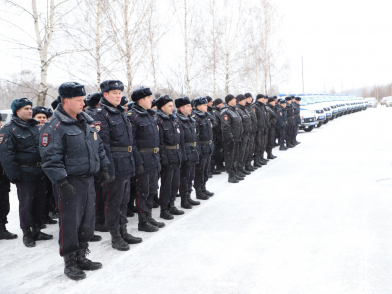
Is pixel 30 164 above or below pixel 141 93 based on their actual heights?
below

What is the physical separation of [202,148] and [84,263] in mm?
3623

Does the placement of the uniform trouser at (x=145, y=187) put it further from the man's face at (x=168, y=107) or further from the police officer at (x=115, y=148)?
the man's face at (x=168, y=107)

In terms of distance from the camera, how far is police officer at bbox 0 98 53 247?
4469 mm

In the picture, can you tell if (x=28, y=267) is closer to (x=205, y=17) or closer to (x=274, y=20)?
(x=205, y=17)

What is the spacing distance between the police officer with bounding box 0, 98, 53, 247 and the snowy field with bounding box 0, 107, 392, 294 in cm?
42

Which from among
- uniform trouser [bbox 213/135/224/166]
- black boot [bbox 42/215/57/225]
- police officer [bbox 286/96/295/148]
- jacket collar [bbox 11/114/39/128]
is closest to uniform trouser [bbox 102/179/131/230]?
jacket collar [bbox 11/114/39/128]

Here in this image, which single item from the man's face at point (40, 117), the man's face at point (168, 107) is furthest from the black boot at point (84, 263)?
the man's face at point (168, 107)

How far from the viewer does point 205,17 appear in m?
23.0

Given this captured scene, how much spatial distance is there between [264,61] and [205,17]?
10.2 metres

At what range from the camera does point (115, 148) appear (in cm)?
436

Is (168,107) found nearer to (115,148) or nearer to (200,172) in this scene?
(115,148)

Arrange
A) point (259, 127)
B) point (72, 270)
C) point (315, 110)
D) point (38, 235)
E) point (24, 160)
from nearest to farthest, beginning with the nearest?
1. point (72, 270)
2. point (24, 160)
3. point (38, 235)
4. point (259, 127)
5. point (315, 110)

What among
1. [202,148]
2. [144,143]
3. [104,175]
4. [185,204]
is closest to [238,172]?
[202,148]

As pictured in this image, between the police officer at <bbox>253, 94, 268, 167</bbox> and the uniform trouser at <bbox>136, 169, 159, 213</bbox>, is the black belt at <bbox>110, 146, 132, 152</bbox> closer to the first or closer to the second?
the uniform trouser at <bbox>136, 169, 159, 213</bbox>
